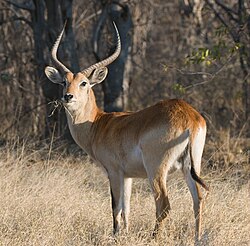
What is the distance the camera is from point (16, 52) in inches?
555

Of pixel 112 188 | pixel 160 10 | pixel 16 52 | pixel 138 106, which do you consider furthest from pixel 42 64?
pixel 160 10

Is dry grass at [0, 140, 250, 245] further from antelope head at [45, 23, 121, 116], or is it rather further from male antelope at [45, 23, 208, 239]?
antelope head at [45, 23, 121, 116]

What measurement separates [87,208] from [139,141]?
3.74 ft

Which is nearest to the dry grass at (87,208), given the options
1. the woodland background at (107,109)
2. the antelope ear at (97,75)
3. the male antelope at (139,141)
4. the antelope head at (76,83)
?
the woodland background at (107,109)

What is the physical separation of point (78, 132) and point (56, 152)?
2.59 metres

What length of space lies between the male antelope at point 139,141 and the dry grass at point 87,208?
0.25 meters

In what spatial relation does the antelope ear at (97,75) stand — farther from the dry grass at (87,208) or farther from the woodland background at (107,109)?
the dry grass at (87,208)

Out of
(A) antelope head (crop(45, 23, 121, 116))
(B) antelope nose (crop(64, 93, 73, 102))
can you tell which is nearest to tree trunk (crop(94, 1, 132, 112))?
(A) antelope head (crop(45, 23, 121, 116))

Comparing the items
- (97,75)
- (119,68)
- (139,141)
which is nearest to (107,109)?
(119,68)

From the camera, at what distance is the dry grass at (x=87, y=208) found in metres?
6.62

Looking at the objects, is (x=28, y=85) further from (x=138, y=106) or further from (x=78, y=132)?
(x=78, y=132)

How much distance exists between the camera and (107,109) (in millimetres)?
12148

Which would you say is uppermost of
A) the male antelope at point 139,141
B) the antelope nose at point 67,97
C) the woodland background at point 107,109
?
the antelope nose at point 67,97

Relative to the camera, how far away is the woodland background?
7070mm
